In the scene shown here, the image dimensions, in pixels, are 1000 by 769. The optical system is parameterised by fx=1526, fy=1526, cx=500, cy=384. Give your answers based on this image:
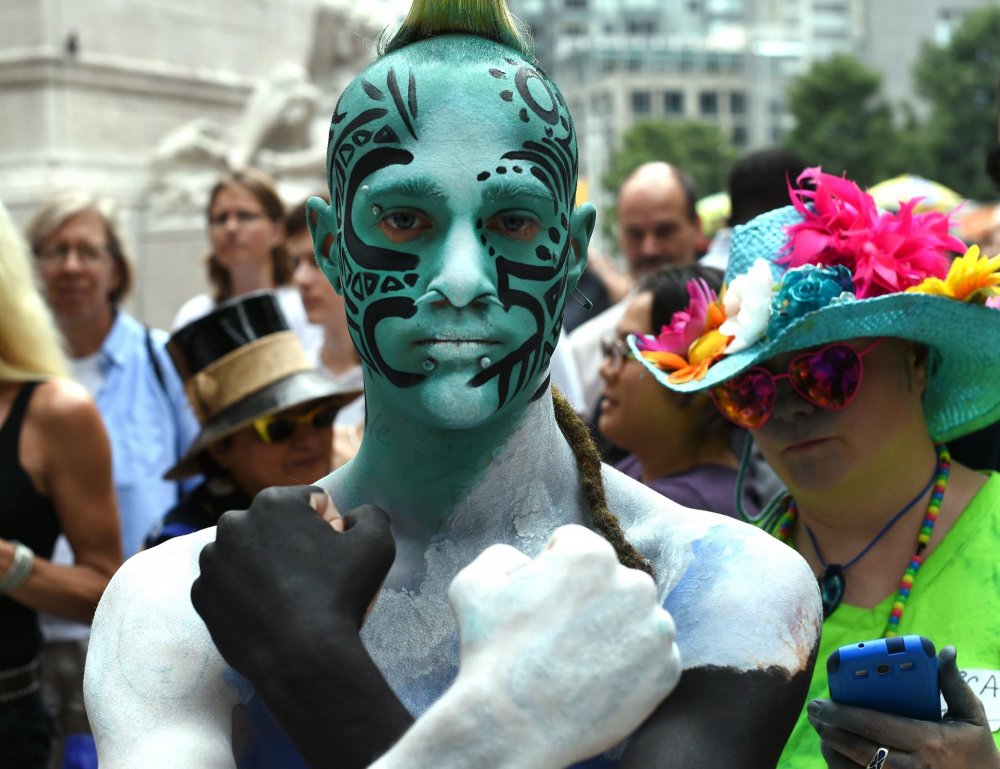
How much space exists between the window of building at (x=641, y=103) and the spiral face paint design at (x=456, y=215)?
122826mm

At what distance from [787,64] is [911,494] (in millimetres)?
135173

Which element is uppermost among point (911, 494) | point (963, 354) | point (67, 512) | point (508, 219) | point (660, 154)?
point (508, 219)

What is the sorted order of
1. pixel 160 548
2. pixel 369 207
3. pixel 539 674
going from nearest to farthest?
pixel 539 674, pixel 369 207, pixel 160 548

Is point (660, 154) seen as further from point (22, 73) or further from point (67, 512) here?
point (67, 512)

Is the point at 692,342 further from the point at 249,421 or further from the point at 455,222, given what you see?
the point at 455,222

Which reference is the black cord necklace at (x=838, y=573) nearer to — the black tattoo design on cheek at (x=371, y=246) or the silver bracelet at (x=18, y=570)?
the black tattoo design on cheek at (x=371, y=246)

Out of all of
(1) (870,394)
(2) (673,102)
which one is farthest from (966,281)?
(2) (673,102)

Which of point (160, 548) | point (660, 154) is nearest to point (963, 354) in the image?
point (160, 548)

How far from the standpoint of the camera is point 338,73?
47.0 ft

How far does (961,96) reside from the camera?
46.7 m

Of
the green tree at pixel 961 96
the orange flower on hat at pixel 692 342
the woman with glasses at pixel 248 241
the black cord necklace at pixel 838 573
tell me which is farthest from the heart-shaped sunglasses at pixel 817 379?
the green tree at pixel 961 96

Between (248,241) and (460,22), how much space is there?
4679mm

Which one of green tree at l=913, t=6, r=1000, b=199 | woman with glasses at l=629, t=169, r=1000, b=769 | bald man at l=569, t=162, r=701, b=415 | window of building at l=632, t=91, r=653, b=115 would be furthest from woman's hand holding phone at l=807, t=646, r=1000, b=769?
window of building at l=632, t=91, r=653, b=115

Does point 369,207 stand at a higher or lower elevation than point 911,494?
higher
